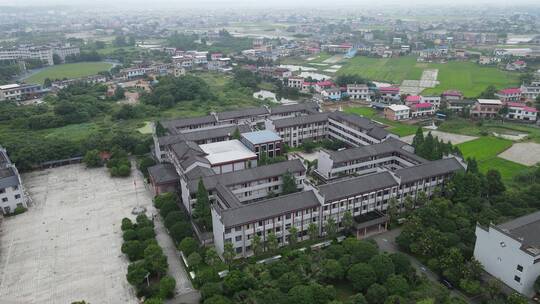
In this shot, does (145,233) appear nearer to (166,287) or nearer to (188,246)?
(188,246)

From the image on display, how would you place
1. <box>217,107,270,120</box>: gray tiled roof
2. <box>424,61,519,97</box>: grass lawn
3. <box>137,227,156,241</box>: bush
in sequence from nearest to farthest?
<box>137,227,156,241</box>: bush → <box>217,107,270,120</box>: gray tiled roof → <box>424,61,519,97</box>: grass lawn

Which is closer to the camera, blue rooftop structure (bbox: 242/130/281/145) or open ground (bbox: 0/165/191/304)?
open ground (bbox: 0/165/191/304)

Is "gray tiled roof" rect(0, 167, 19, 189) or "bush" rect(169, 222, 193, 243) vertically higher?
"gray tiled roof" rect(0, 167, 19, 189)

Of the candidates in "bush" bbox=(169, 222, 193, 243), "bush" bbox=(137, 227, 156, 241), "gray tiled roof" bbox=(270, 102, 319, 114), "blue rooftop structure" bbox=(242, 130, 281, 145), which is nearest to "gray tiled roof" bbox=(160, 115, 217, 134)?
"blue rooftop structure" bbox=(242, 130, 281, 145)

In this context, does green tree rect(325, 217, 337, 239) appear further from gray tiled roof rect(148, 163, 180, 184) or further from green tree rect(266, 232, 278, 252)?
gray tiled roof rect(148, 163, 180, 184)

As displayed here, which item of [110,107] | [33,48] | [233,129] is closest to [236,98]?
[110,107]

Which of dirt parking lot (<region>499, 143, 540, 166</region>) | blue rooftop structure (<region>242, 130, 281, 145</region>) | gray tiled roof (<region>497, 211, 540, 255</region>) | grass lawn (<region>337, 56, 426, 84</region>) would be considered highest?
blue rooftop structure (<region>242, 130, 281, 145</region>)

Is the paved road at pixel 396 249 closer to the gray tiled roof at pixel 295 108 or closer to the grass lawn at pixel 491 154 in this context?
the grass lawn at pixel 491 154

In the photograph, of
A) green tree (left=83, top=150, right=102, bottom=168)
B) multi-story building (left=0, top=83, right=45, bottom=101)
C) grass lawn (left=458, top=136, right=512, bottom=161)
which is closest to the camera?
green tree (left=83, top=150, right=102, bottom=168)

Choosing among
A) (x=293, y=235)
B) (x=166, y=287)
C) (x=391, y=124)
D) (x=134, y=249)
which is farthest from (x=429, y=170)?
(x=391, y=124)
